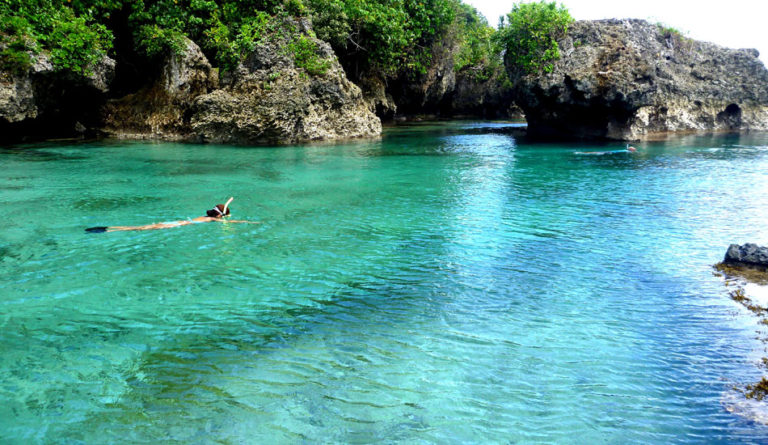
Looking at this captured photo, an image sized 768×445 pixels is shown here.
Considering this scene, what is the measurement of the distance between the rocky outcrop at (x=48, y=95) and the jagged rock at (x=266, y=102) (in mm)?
5083

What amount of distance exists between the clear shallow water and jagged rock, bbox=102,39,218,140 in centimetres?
1472

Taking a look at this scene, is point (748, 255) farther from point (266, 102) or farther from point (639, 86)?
point (266, 102)

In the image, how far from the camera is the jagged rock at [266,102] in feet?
87.8

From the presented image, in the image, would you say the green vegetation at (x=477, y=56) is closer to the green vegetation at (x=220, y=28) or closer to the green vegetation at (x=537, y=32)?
the green vegetation at (x=220, y=28)

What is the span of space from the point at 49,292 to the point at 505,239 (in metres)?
8.01

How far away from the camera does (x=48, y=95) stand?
23625 mm

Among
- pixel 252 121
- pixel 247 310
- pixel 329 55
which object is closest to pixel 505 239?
pixel 247 310

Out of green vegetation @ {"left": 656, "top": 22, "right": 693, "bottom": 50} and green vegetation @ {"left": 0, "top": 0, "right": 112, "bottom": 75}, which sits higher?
green vegetation @ {"left": 656, "top": 22, "right": 693, "bottom": 50}

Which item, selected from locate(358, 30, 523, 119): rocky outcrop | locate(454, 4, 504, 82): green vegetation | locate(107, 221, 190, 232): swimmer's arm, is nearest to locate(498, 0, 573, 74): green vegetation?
locate(358, 30, 523, 119): rocky outcrop

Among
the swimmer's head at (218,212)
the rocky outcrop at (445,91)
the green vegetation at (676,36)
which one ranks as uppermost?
the green vegetation at (676,36)

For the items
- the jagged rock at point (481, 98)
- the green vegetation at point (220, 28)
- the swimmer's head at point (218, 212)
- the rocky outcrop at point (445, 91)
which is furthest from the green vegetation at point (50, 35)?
the jagged rock at point (481, 98)

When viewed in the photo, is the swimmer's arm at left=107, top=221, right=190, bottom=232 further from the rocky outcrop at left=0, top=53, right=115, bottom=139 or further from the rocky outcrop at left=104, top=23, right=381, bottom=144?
the rocky outcrop at left=104, top=23, right=381, bottom=144

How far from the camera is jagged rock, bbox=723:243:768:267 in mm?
8023

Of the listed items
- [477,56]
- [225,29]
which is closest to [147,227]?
Answer: [225,29]
